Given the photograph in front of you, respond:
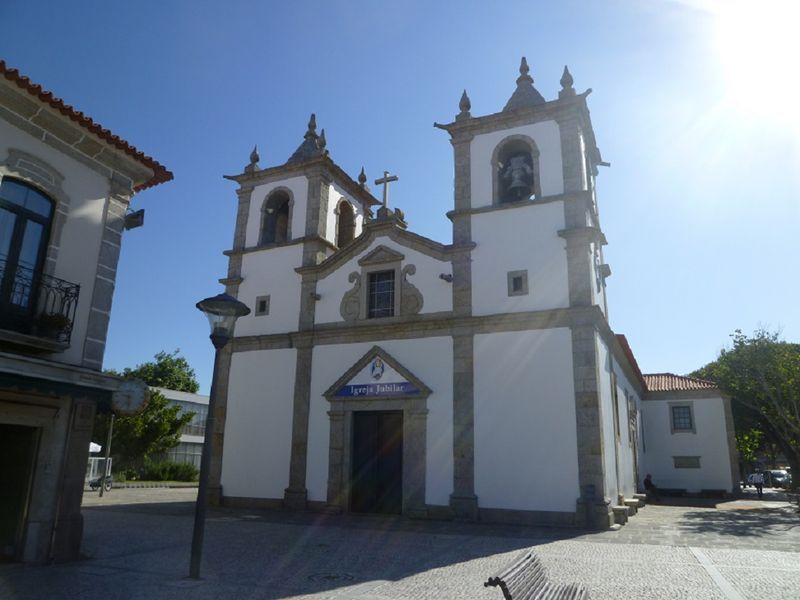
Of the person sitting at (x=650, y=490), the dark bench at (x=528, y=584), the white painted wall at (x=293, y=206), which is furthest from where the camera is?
the person sitting at (x=650, y=490)

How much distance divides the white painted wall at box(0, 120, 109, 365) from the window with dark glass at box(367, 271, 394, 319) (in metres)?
9.10

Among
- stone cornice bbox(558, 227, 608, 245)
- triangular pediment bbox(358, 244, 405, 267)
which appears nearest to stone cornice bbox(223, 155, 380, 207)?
triangular pediment bbox(358, 244, 405, 267)

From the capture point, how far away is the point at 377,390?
53.7ft

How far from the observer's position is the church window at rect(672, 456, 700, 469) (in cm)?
2827

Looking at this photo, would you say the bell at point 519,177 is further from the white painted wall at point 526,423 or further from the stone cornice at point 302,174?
the stone cornice at point 302,174

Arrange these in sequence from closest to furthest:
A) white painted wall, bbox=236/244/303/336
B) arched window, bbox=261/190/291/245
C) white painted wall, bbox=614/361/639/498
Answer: white painted wall, bbox=614/361/639/498 → white painted wall, bbox=236/244/303/336 → arched window, bbox=261/190/291/245

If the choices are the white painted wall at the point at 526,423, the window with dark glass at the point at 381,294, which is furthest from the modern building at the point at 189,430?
the white painted wall at the point at 526,423

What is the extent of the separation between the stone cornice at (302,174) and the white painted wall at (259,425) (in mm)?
6108

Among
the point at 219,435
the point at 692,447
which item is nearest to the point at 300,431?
the point at 219,435

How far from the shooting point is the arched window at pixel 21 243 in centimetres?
788

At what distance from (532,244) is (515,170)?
2.44m

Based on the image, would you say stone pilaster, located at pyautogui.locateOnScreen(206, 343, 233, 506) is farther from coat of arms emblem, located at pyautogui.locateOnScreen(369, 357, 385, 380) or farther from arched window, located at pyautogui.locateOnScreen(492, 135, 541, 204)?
arched window, located at pyautogui.locateOnScreen(492, 135, 541, 204)

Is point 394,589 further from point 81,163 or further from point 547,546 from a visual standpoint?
point 81,163

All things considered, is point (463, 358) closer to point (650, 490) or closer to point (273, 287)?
point (273, 287)
